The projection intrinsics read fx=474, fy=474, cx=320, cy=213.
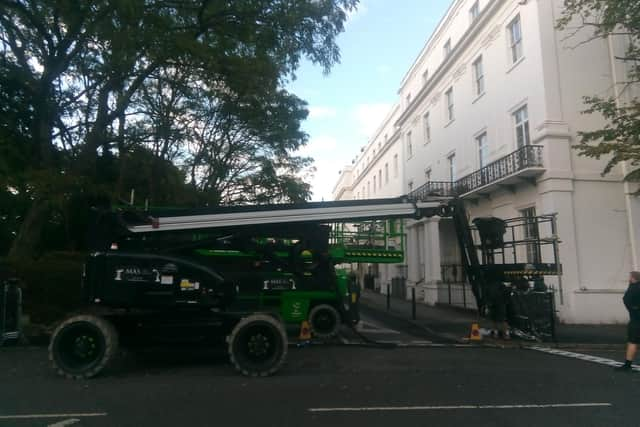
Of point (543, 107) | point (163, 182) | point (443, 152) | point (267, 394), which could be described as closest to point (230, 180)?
point (163, 182)

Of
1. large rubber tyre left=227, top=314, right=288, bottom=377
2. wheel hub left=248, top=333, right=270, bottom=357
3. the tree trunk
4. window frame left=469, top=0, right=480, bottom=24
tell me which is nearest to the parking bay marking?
large rubber tyre left=227, top=314, right=288, bottom=377

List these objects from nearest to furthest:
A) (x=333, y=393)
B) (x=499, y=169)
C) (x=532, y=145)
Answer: (x=333, y=393) < (x=532, y=145) < (x=499, y=169)

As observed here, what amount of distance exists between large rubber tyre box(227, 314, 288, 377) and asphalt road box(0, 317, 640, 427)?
0.24m

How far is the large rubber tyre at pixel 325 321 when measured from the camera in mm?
12367

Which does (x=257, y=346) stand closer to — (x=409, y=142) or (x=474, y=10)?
(x=474, y=10)

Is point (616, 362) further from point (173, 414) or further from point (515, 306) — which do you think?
point (173, 414)

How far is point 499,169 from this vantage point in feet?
63.4

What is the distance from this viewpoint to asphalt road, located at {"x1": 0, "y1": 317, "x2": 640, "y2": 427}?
219 inches

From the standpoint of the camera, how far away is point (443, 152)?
26281mm

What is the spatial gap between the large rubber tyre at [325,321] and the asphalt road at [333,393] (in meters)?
2.45

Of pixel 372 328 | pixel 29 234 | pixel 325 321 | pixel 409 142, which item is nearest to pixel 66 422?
pixel 325 321

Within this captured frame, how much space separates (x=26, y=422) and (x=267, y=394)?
291 centimetres

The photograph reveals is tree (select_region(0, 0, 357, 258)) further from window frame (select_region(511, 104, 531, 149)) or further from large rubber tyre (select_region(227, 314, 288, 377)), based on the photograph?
window frame (select_region(511, 104, 531, 149))

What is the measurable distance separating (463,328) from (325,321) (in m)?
5.10
